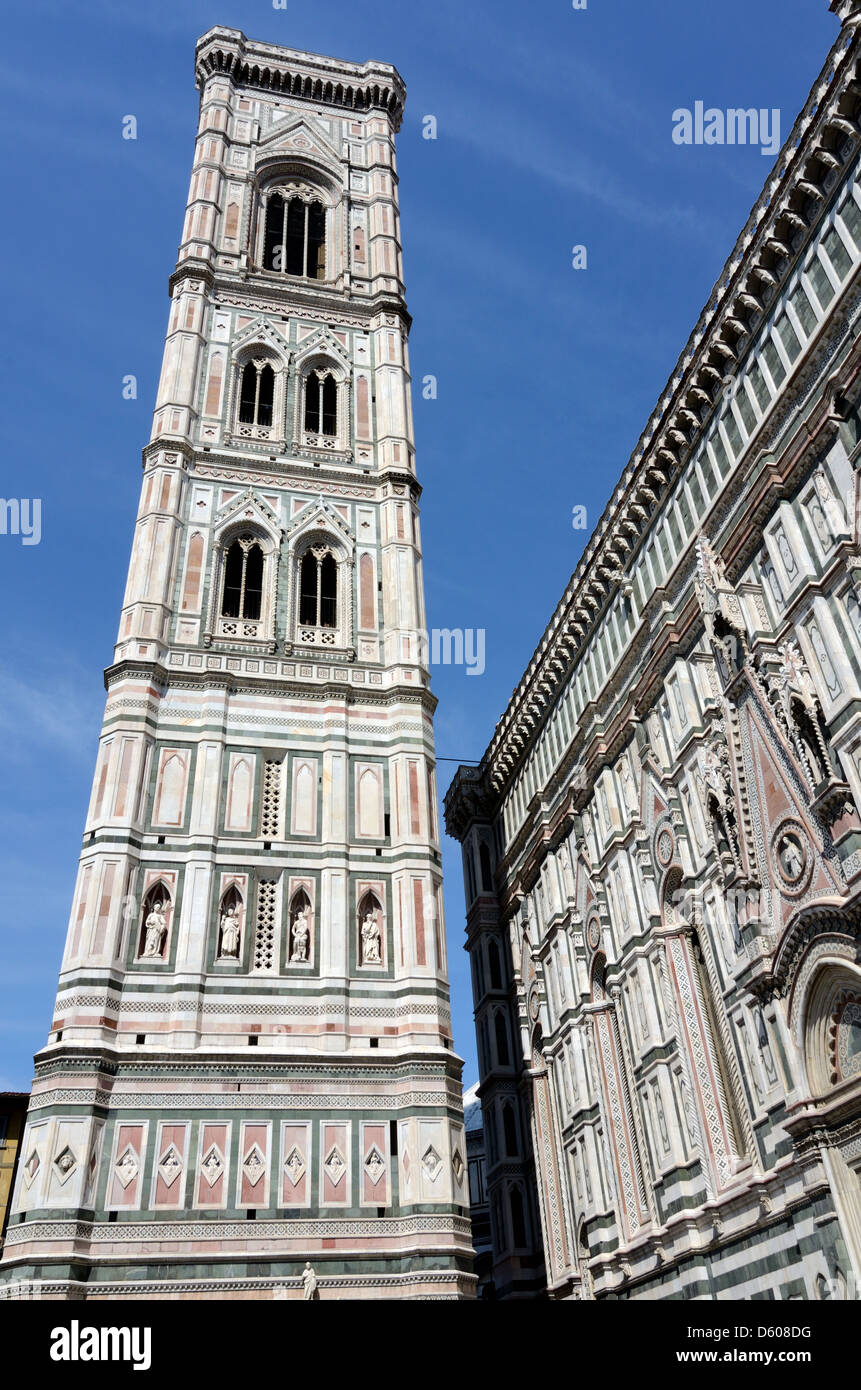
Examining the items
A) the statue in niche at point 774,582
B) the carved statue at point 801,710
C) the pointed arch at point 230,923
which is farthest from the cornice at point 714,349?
the pointed arch at point 230,923

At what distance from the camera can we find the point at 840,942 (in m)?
13.4

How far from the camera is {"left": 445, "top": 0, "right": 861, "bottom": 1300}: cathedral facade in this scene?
1391 cm

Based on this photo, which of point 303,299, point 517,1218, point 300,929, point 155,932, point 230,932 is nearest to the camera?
point 155,932

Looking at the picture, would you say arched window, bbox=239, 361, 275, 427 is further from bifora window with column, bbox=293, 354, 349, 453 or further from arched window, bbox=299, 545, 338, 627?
arched window, bbox=299, 545, 338, 627

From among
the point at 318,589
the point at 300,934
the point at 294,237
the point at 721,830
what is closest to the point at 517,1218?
the point at 300,934

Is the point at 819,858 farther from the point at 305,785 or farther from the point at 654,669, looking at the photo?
the point at 305,785

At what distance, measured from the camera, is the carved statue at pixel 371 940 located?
19125 millimetres

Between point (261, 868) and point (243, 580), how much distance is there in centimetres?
693

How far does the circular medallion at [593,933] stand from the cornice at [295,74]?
28.1m

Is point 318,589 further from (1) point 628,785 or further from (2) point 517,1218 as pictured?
(2) point 517,1218

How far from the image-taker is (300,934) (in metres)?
19.0

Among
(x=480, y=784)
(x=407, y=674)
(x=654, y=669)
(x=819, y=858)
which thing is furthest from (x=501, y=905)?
(x=819, y=858)

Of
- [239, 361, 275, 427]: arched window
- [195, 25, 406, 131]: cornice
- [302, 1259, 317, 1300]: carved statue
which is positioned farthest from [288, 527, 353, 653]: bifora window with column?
[195, 25, 406, 131]: cornice

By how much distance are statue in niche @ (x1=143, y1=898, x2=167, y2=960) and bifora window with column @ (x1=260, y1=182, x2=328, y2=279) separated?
18918 millimetres
